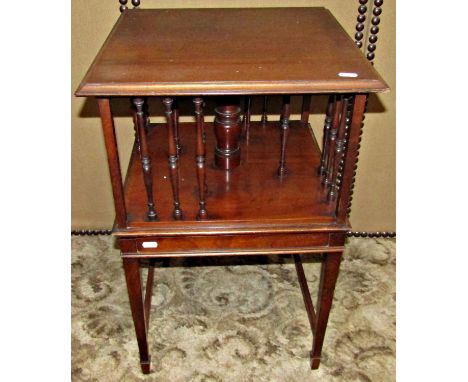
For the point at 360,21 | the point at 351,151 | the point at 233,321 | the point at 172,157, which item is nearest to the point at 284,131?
the point at 351,151

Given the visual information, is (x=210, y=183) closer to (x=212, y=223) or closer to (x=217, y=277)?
(x=212, y=223)

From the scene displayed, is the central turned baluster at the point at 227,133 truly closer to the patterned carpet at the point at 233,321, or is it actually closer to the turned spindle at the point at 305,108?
the turned spindle at the point at 305,108

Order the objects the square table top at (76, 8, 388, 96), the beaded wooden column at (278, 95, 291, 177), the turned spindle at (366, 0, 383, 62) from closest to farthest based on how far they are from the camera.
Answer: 1. the square table top at (76, 8, 388, 96)
2. the beaded wooden column at (278, 95, 291, 177)
3. the turned spindle at (366, 0, 383, 62)

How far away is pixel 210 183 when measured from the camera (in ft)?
4.81

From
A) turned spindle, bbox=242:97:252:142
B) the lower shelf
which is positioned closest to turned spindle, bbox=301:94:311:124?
the lower shelf

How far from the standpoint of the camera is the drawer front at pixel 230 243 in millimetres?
1342

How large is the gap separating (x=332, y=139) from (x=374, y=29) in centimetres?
59

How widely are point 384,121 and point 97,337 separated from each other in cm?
140

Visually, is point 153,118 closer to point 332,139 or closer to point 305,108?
point 305,108

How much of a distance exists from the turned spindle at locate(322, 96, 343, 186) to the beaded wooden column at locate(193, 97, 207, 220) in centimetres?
36

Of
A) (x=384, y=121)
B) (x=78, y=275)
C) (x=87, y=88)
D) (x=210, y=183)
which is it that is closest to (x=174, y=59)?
(x=87, y=88)

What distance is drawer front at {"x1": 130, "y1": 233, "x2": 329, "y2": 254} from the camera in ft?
4.40

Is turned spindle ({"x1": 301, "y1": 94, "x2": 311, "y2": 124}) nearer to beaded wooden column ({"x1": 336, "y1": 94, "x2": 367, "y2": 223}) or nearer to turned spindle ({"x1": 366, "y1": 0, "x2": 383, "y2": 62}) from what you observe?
turned spindle ({"x1": 366, "y1": 0, "x2": 383, "y2": 62})

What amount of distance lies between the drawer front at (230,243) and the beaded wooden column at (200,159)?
0.26 feet
